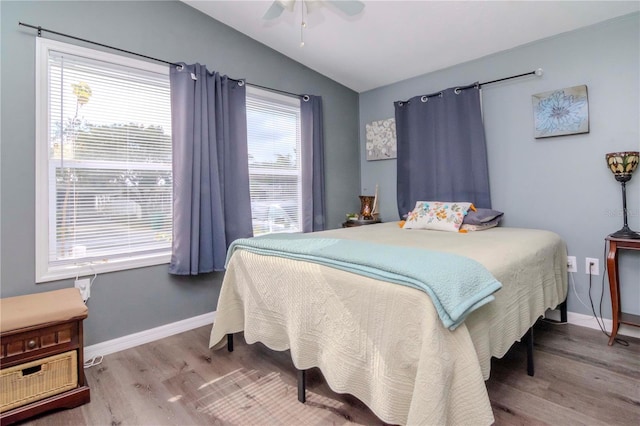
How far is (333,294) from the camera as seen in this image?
138 cm

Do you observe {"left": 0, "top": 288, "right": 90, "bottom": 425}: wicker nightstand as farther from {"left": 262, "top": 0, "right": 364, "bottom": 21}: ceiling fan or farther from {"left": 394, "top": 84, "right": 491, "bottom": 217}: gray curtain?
{"left": 394, "top": 84, "right": 491, "bottom": 217}: gray curtain

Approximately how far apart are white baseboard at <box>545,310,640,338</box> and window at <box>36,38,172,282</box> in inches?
122

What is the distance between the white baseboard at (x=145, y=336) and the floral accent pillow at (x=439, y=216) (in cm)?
189

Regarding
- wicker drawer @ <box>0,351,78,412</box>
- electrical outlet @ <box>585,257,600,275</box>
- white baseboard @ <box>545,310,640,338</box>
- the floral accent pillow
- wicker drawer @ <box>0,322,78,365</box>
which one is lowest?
white baseboard @ <box>545,310,640,338</box>

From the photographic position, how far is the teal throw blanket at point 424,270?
1046 millimetres

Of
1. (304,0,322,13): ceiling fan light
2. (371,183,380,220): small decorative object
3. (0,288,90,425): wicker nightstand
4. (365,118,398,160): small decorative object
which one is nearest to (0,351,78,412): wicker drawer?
(0,288,90,425): wicker nightstand

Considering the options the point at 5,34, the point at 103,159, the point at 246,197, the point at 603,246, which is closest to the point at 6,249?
the point at 103,159

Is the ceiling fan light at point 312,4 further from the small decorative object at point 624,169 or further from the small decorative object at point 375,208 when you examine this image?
the small decorative object at point 624,169

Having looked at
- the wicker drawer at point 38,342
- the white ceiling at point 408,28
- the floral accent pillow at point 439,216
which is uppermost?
the white ceiling at point 408,28

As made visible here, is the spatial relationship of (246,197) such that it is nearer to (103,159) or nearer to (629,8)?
(103,159)

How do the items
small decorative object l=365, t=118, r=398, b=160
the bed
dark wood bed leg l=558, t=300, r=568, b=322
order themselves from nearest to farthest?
the bed < dark wood bed leg l=558, t=300, r=568, b=322 < small decorative object l=365, t=118, r=398, b=160

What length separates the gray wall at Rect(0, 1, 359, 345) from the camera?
5.92 feet

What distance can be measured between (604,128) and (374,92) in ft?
7.21

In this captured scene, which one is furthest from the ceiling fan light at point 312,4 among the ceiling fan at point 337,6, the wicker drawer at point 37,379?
the wicker drawer at point 37,379
